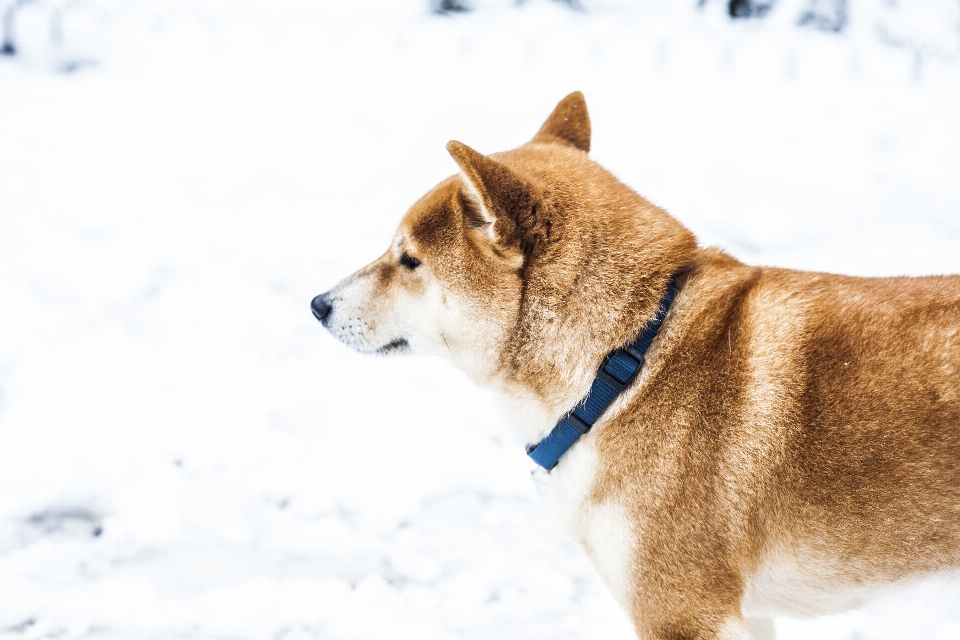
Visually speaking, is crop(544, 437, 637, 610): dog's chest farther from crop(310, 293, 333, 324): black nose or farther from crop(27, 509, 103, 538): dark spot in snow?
crop(27, 509, 103, 538): dark spot in snow

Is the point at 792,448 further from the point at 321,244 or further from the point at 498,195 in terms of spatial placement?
the point at 321,244

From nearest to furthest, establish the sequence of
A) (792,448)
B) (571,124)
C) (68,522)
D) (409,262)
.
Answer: (792,448), (409,262), (571,124), (68,522)

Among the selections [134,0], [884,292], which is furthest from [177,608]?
[134,0]

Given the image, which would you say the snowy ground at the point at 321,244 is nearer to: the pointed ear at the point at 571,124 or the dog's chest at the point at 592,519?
the dog's chest at the point at 592,519

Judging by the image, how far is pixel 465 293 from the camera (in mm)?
2428

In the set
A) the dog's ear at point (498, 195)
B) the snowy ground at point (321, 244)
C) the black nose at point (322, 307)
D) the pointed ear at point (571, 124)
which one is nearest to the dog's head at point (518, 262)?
the dog's ear at point (498, 195)

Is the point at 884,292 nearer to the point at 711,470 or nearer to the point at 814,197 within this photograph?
the point at 711,470

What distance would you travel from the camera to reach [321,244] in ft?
16.1

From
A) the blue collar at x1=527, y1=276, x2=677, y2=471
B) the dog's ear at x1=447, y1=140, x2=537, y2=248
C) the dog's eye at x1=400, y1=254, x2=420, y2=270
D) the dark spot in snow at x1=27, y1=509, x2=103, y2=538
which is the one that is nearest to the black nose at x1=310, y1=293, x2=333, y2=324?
the dog's eye at x1=400, y1=254, x2=420, y2=270

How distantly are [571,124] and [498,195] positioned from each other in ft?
2.86

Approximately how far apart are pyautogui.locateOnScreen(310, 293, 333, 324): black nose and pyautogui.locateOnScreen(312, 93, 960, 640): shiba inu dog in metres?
0.46

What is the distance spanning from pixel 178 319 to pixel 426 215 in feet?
7.57

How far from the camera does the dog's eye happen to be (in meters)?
2.59

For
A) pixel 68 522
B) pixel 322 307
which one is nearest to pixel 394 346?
pixel 322 307
